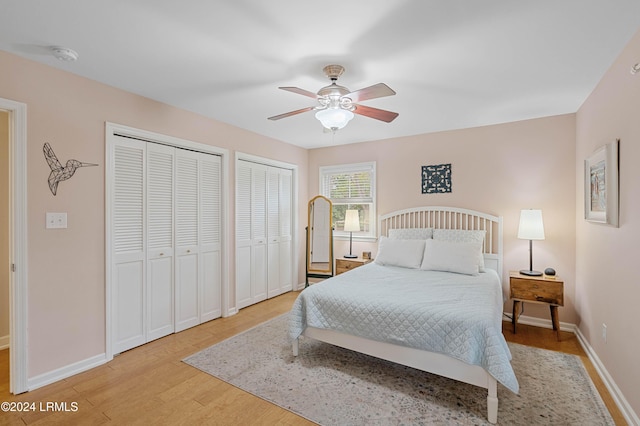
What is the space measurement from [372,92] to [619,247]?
205cm

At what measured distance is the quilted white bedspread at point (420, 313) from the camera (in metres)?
2.01

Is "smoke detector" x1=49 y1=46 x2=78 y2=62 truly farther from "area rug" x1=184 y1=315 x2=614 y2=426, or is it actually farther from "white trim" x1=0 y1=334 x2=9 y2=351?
"white trim" x1=0 y1=334 x2=9 y2=351

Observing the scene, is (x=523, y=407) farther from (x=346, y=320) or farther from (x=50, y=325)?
(x=50, y=325)

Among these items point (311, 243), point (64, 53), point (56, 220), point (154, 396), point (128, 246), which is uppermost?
point (64, 53)

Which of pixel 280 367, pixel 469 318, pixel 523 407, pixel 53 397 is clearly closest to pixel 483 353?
pixel 469 318

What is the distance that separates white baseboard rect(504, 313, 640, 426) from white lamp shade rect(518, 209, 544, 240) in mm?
1042

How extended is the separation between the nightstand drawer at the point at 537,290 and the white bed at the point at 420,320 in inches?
9.3

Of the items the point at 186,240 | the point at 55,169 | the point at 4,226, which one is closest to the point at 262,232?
the point at 186,240

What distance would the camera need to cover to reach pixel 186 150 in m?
3.50

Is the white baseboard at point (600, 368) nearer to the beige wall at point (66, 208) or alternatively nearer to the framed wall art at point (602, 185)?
the framed wall art at point (602, 185)

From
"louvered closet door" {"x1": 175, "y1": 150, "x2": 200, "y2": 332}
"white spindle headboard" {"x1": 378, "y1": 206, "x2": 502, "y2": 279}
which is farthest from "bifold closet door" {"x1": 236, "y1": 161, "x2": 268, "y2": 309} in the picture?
"white spindle headboard" {"x1": 378, "y1": 206, "x2": 502, "y2": 279}

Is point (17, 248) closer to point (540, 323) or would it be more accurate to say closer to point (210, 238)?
point (210, 238)

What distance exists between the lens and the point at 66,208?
→ 2510 millimetres

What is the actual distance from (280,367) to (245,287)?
69.7 inches
